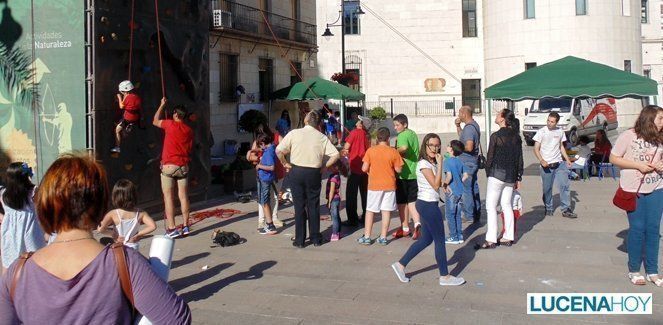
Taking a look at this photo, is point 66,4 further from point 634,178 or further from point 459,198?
point 634,178

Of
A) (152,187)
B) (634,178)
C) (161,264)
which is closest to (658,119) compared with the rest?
(634,178)

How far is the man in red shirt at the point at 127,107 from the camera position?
964 cm

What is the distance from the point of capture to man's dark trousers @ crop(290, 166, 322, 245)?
28.1ft

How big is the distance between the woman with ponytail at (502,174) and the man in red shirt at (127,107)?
17.3 feet

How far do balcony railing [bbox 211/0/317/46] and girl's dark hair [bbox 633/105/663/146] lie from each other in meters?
15.9

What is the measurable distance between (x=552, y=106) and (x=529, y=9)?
11528 mm

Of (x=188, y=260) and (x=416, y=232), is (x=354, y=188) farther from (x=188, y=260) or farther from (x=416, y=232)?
(x=188, y=260)

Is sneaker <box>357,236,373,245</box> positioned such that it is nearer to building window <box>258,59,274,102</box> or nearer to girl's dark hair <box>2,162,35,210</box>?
girl's dark hair <box>2,162,35,210</box>

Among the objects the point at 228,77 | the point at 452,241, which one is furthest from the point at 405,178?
the point at 228,77

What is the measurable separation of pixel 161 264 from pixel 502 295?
180 inches

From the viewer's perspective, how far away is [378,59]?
4194cm

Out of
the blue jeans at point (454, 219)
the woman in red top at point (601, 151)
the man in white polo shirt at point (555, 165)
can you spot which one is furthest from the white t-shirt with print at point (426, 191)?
the woman in red top at point (601, 151)

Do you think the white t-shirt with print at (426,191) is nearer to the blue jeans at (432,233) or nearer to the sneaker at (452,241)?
the blue jeans at (432,233)

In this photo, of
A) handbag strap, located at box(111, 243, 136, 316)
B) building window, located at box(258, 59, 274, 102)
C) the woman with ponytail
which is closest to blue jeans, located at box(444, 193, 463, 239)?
the woman with ponytail
